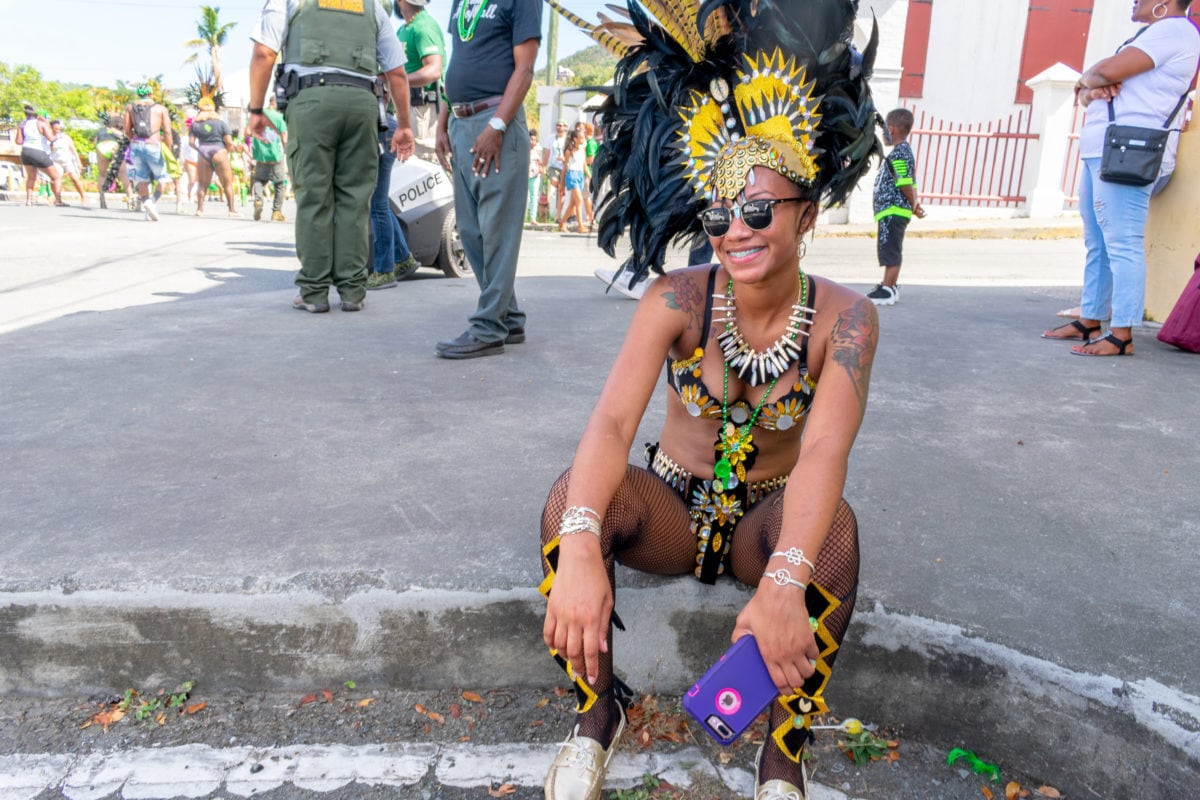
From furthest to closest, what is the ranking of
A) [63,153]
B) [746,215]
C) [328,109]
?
[63,153]
[328,109]
[746,215]

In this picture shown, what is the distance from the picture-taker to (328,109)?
497 centimetres

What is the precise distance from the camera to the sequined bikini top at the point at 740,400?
208cm

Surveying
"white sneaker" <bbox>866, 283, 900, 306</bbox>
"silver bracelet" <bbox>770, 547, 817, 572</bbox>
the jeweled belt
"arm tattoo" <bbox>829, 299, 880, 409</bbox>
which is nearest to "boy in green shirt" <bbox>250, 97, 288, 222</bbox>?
"white sneaker" <bbox>866, 283, 900, 306</bbox>

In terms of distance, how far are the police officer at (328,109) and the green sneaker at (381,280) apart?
1.08 meters

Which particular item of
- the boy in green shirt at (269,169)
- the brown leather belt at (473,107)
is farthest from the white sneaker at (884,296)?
the boy in green shirt at (269,169)

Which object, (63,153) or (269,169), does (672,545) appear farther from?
(63,153)

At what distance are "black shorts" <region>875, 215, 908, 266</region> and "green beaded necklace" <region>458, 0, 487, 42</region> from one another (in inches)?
147

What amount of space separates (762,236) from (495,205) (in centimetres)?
266

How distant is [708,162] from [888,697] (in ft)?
4.41

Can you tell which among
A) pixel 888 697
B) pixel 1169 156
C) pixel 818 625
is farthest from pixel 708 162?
pixel 1169 156

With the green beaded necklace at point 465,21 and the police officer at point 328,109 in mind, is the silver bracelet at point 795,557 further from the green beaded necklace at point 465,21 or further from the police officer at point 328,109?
the police officer at point 328,109

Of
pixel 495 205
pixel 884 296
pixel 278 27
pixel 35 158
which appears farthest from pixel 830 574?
pixel 35 158

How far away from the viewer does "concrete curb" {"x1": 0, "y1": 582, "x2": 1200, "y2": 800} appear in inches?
79.7

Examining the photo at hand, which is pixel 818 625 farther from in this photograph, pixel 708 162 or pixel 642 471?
pixel 708 162
